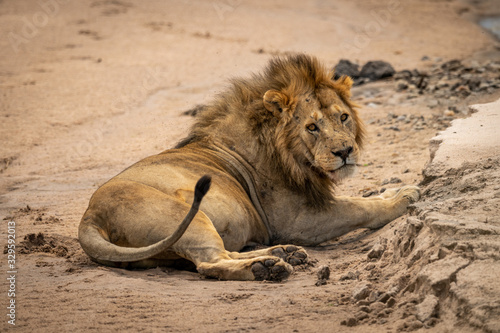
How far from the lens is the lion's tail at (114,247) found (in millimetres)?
4129

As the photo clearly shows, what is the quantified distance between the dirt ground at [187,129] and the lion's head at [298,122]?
664mm

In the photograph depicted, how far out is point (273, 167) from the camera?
18.7ft

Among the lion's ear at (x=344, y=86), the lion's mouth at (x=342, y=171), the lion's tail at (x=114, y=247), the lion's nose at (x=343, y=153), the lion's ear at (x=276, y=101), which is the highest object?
the lion's ear at (x=344, y=86)

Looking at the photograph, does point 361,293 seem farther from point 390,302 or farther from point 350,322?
point 350,322

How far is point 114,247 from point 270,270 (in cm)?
108

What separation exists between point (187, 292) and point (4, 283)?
130 centimetres

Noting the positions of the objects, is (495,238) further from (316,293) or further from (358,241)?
(358,241)

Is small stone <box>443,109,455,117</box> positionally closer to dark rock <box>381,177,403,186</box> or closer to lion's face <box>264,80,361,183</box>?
dark rock <box>381,177,403,186</box>

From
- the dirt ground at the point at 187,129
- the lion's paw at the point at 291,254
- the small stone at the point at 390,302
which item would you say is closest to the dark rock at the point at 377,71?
the dirt ground at the point at 187,129

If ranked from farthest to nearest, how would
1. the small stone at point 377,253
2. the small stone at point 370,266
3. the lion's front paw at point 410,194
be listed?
the lion's front paw at point 410,194
the small stone at point 377,253
the small stone at point 370,266

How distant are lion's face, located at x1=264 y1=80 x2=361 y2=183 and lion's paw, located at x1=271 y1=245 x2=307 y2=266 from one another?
95cm

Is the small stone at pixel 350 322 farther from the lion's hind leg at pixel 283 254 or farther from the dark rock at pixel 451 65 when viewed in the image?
the dark rock at pixel 451 65

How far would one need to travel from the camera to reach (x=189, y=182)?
512 cm

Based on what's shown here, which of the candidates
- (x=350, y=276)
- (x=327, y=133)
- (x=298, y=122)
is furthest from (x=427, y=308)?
(x=298, y=122)
